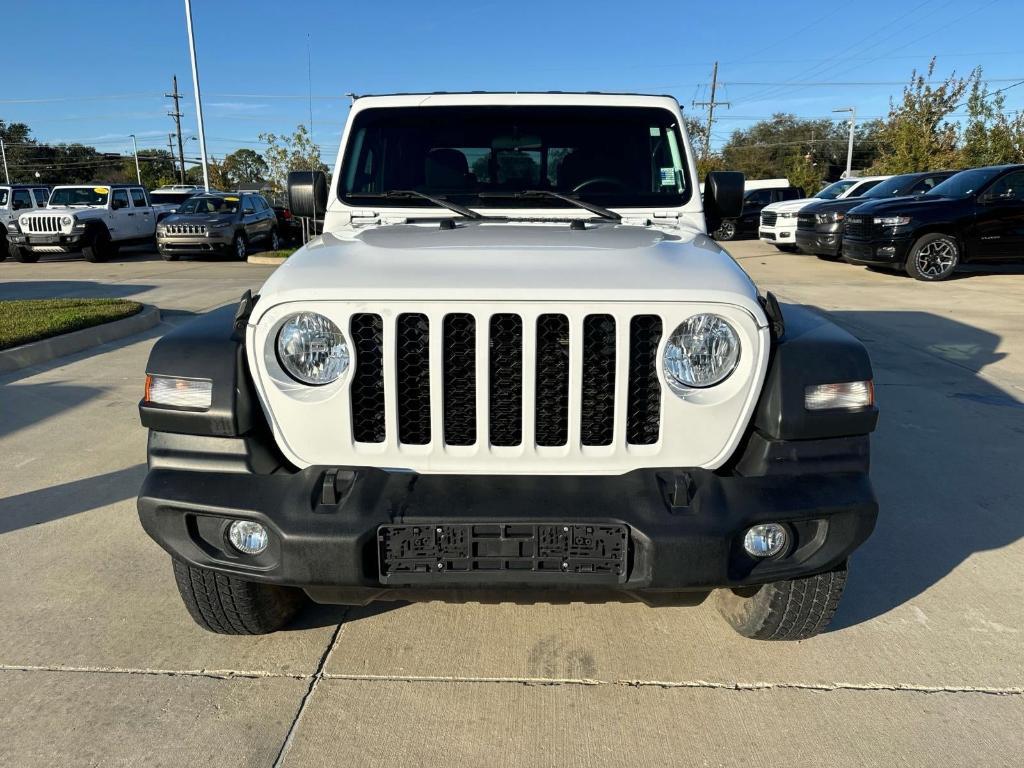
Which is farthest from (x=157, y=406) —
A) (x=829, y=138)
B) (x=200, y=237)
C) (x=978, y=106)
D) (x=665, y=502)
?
(x=829, y=138)

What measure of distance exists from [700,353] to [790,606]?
954 millimetres

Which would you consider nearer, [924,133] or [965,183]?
[965,183]

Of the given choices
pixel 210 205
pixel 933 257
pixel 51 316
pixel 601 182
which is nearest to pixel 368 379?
pixel 601 182

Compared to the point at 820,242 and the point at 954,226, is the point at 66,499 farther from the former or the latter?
the point at 820,242

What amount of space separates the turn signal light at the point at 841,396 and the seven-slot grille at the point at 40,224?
1861 centimetres

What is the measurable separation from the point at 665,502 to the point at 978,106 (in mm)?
28180

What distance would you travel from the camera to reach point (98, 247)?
58.1 ft

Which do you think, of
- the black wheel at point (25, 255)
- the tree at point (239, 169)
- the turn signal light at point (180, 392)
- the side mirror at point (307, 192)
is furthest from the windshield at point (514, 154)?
the tree at point (239, 169)

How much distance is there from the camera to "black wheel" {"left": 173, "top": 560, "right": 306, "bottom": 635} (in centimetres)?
255

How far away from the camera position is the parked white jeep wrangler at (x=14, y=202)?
60.6 ft

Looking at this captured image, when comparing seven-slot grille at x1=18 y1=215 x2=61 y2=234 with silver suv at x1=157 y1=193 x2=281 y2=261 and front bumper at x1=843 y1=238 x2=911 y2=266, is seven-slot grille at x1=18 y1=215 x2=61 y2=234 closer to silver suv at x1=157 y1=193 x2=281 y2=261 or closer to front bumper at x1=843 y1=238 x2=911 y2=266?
silver suv at x1=157 y1=193 x2=281 y2=261

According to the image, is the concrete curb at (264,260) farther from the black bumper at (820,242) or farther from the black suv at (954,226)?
the black suv at (954,226)

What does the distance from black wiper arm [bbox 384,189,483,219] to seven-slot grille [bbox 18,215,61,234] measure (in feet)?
54.2

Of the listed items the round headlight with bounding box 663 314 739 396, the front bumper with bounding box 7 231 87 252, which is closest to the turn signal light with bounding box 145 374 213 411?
the round headlight with bounding box 663 314 739 396
